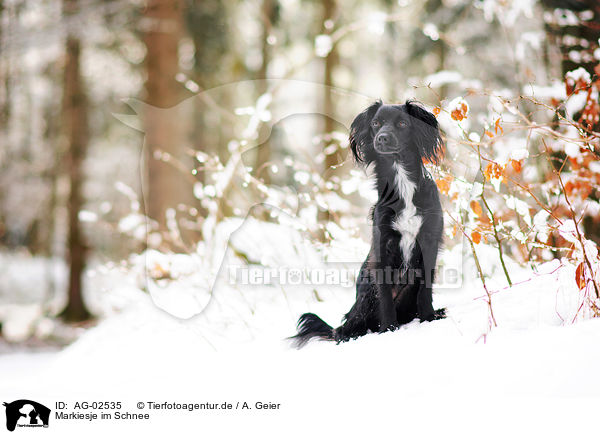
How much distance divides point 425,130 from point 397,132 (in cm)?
16

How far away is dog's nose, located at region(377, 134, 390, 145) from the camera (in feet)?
6.99

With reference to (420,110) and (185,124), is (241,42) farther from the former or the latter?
(420,110)

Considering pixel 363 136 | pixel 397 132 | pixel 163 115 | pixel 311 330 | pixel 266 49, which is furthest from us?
pixel 266 49

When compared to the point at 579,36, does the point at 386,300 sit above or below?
below

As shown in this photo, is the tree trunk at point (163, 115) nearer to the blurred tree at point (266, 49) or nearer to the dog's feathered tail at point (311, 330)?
the blurred tree at point (266, 49)

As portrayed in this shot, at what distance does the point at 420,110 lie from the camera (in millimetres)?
2236

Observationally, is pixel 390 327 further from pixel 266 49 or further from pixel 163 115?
pixel 266 49

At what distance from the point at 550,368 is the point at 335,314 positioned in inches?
47.3

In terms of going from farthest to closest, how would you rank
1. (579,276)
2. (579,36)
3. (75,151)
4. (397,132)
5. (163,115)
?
1. (75,151)
2. (163,115)
3. (579,36)
4. (397,132)
5. (579,276)

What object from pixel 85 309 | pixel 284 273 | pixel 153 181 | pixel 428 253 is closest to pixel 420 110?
pixel 428 253

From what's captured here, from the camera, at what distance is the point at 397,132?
7.18ft

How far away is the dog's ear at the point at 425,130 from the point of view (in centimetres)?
222

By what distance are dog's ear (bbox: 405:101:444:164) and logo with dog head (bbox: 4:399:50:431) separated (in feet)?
6.67

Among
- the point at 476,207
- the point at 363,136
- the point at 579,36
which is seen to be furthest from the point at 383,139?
the point at 579,36
